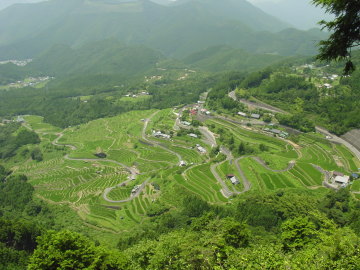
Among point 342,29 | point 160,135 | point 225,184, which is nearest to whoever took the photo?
point 342,29

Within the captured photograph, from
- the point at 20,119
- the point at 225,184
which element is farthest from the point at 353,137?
the point at 20,119

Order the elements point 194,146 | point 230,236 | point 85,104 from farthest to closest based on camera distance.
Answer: point 85,104 < point 194,146 < point 230,236

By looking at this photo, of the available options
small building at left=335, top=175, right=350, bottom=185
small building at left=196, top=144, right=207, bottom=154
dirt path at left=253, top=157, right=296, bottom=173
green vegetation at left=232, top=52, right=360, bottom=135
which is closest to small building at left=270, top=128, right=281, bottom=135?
green vegetation at left=232, top=52, right=360, bottom=135

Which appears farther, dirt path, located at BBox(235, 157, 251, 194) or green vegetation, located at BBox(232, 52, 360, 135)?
green vegetation, located at BBox(232, 52, 360, 135)

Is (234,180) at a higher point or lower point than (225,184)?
higher

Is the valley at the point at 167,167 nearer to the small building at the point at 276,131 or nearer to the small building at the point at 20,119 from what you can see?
the small building at the point at 276,131

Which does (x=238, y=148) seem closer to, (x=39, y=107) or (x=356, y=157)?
(x=356, y=157)

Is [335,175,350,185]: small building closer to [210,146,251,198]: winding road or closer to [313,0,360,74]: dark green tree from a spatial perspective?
[210,146,251,198]: winding road

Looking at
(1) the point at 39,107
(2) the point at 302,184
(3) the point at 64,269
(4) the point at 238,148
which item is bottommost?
(1) the point at 39,107

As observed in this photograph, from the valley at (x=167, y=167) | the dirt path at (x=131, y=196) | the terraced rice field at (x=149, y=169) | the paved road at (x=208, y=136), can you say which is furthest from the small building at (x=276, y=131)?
the dirt path at (x=131, y=196)

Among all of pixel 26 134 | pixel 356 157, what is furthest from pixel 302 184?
pixel 26 134

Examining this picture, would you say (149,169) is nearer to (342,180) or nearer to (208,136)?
(208,136)
